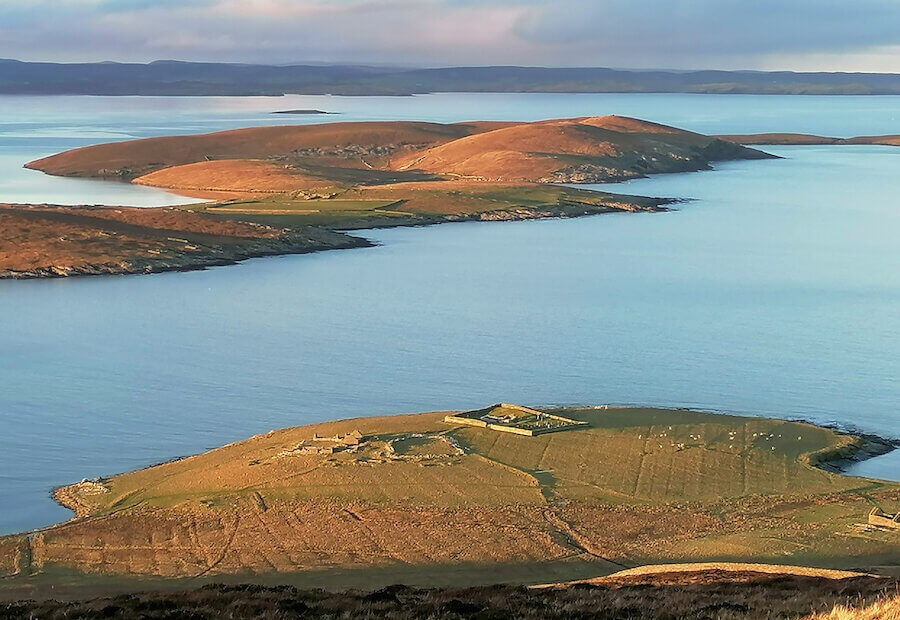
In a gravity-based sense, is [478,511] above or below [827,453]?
above

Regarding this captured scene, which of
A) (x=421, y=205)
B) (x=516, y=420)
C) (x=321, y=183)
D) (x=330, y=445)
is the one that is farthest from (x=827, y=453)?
(x=321, y=183)

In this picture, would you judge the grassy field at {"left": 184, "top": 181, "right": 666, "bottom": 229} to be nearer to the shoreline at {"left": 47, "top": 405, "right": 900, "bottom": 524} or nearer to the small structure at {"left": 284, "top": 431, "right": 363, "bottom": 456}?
the shoreline at {"left": 47, "top": 405, "right": 900, "bottom": 524}

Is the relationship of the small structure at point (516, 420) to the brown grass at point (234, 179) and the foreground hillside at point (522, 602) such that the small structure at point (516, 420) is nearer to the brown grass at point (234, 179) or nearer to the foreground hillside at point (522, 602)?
the foreground hillside at point (522, 602)

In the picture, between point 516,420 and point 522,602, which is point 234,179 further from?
point 522,602

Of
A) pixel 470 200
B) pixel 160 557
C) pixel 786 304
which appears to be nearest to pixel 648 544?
pixel 160 557

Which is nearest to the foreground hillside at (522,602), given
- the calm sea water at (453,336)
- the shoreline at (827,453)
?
the shoreline at (827,453)

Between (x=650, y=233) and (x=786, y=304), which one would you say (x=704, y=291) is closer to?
(x=786, y=304)
